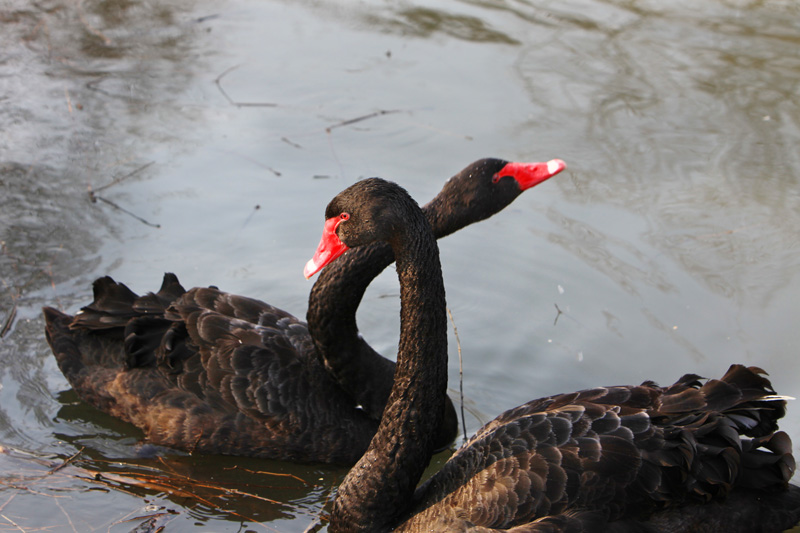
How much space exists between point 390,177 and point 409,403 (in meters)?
3.04

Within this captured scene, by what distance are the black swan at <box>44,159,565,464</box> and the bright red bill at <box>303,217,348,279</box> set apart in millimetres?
689

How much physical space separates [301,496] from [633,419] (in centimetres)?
166

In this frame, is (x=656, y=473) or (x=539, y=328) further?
(x=539, y=328)

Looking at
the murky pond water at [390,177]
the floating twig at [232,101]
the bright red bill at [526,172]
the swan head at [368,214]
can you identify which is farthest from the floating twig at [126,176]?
the swan head at [368,214]

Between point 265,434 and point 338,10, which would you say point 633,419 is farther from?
point 338,10

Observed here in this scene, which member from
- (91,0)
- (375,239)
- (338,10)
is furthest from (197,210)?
(91,0)

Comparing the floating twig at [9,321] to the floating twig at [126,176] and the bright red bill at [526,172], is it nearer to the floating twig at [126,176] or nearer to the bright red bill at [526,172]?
the floating twig at [126,176]

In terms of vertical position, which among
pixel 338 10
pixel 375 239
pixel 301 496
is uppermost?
pixel 375 239

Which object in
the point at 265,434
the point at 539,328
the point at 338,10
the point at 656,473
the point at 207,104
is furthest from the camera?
the point at 338,10

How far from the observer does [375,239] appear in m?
3.69

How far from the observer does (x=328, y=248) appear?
152 inches

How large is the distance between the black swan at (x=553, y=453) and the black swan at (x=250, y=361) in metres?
0.69

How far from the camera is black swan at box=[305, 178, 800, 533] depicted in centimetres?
339

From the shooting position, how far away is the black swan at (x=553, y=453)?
3.39 metres
